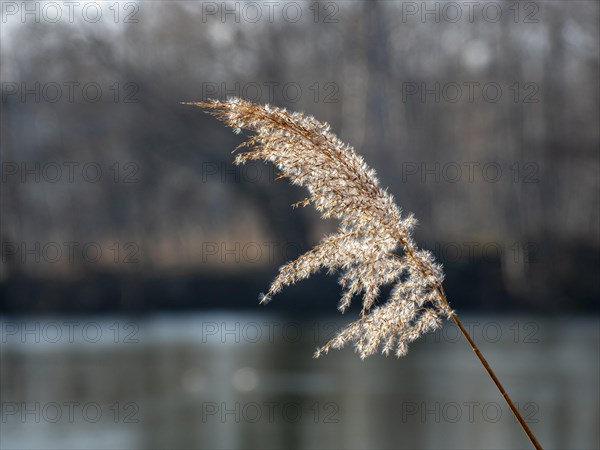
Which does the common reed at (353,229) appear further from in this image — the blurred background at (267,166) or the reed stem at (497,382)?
the blurred background at (267,166)

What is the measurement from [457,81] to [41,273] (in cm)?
1046

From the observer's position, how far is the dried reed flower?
6.73 ft

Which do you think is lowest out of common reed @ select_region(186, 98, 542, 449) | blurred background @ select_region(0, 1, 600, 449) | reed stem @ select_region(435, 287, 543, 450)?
reed stem @ select_region(435, 287, 543, 450)

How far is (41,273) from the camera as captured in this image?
2217cm

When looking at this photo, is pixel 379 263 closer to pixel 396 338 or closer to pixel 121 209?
pixel 396 338

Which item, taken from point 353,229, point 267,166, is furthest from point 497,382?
point 267,166

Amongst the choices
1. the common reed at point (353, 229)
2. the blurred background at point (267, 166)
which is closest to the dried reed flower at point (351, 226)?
the common reed at point (353, 229)

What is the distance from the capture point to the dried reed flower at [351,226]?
6.73ft

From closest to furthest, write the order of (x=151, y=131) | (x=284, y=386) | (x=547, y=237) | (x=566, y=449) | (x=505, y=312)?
(x=566, y=449)
(x=284, y=386)
(x=505, y=312)
(x=547, y=237)
(x=151, y=131)

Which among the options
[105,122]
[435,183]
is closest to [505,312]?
[435,183]

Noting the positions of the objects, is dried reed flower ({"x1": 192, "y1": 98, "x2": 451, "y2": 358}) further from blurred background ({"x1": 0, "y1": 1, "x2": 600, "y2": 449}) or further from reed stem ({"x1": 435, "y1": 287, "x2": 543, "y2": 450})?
blurred background ({"x1": 0, "y1": 1, "x2": 600, "y2": 449})

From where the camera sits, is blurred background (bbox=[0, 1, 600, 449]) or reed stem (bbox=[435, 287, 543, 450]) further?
blurred background (bbox=[0, 1, 600, 449])

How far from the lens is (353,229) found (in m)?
2.13

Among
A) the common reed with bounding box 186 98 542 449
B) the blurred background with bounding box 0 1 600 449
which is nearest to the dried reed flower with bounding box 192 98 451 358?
the common reed with bounding box 186 98 542 449
